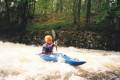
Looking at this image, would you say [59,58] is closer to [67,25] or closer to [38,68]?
[38,68]

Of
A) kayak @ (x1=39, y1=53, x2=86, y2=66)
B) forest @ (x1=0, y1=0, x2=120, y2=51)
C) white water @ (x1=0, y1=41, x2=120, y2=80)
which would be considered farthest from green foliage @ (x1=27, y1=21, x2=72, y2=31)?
kayak @ (x1=39, y1=53, x2=86, y2=66)

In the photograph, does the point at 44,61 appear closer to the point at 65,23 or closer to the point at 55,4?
the point at 65,23

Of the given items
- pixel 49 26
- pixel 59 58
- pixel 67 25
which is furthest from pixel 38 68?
pixel 49 26

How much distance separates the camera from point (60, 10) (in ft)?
131

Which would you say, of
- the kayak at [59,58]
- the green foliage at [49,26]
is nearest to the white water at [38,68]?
the kayak at [59,58]

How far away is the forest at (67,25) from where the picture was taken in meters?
26.5

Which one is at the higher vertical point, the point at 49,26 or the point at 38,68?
the point at 38,68

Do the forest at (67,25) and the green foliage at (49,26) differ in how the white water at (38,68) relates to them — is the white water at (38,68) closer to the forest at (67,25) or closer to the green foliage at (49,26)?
the forest at (67,25)

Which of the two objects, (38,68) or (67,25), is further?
(67,25)

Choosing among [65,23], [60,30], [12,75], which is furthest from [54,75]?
[65,23]

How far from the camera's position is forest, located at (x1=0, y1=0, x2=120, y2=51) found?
2655 centimetres

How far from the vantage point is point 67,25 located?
1225 inches

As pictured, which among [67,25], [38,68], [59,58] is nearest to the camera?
[38,68]

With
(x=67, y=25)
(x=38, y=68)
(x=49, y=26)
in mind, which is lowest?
(x=49, y=26)
